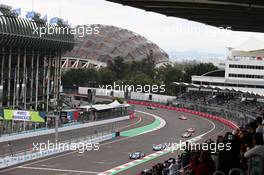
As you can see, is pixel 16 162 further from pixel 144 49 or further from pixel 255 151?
pixel 144 49

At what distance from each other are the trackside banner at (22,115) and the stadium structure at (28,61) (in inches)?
316

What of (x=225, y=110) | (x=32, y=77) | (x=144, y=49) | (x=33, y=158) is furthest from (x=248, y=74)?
(x=144, y=49)

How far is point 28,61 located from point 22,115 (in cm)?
1813

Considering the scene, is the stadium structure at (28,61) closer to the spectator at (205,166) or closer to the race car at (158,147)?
the race car at (158,147)

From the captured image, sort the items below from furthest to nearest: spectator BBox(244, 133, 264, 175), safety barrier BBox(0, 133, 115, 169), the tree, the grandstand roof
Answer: the tree < the grandstand roof < safety barrier BBox(0, 133, 115, 169) < spectator BBox(244, 133, 264, 175)

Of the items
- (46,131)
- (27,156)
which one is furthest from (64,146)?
(46,131)

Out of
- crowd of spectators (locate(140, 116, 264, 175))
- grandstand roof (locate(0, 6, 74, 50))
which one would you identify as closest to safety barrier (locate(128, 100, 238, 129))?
grandstand roof (locate(0, 6, 74, 50))

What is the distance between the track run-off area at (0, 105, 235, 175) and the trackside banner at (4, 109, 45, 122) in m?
4.41

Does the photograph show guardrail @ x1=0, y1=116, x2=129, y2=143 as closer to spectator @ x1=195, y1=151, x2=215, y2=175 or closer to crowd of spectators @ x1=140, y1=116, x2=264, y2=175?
crowd of spectators @ x1=140, y1=116, x2=264, y2=175

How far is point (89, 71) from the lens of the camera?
99.8m

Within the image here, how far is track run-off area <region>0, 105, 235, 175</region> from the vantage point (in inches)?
1117

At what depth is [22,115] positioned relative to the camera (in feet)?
120

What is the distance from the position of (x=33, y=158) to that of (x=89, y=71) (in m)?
69.1

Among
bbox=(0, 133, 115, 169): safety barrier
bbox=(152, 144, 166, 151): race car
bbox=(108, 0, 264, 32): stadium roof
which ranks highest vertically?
bbox=(108, 0, 264, 32): stadium roof
